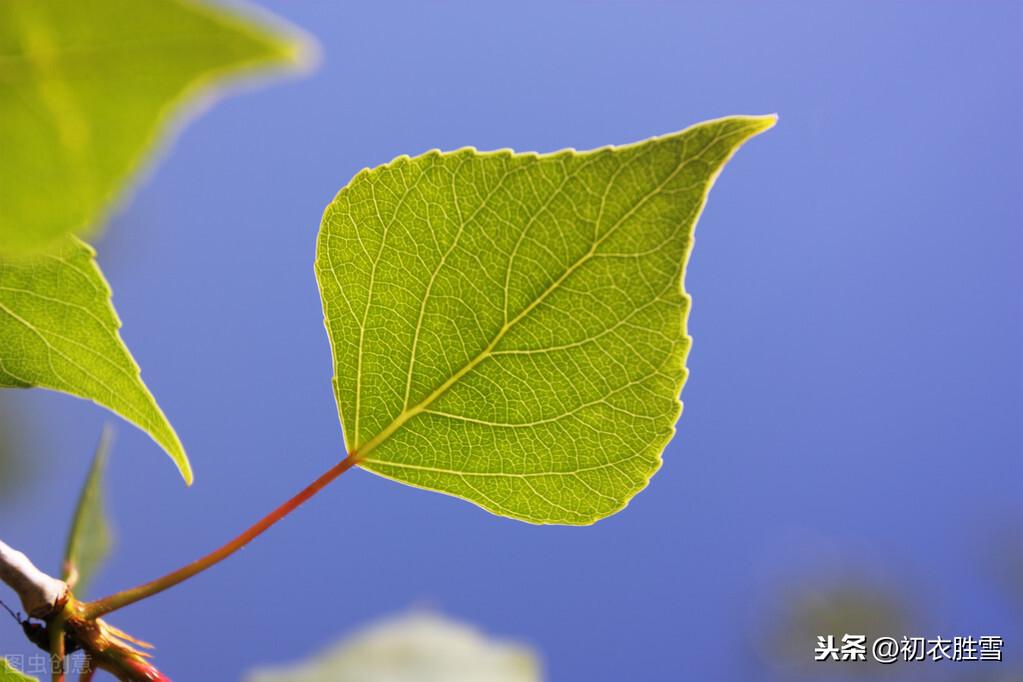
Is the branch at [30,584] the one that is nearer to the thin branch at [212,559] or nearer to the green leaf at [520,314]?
the thin branch at [212,559]

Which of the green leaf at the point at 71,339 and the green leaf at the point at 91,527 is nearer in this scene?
the green leaf at the point at 71,339

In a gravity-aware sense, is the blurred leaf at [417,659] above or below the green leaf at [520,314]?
below

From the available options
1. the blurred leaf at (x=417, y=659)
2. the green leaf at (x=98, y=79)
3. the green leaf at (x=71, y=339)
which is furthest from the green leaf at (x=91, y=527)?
the green leaf at (x=98, y=79)

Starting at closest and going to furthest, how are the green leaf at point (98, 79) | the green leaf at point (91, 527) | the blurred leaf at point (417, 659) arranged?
the green leaf at point (98, 79) < the blurred leaf at point (417, 659) < the green leaf at point (91, 527)

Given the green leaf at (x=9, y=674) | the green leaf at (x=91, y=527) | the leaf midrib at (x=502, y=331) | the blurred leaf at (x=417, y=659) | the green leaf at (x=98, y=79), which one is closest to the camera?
the green leaf at (x=98, y=79)

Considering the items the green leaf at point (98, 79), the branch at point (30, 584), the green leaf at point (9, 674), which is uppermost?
the green leaf at point (98, 79)

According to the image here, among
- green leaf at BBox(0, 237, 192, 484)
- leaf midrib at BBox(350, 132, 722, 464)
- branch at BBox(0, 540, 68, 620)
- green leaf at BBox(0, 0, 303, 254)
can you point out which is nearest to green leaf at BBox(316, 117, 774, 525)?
leaf midrib at BBox(350, 132, 722, 464)
